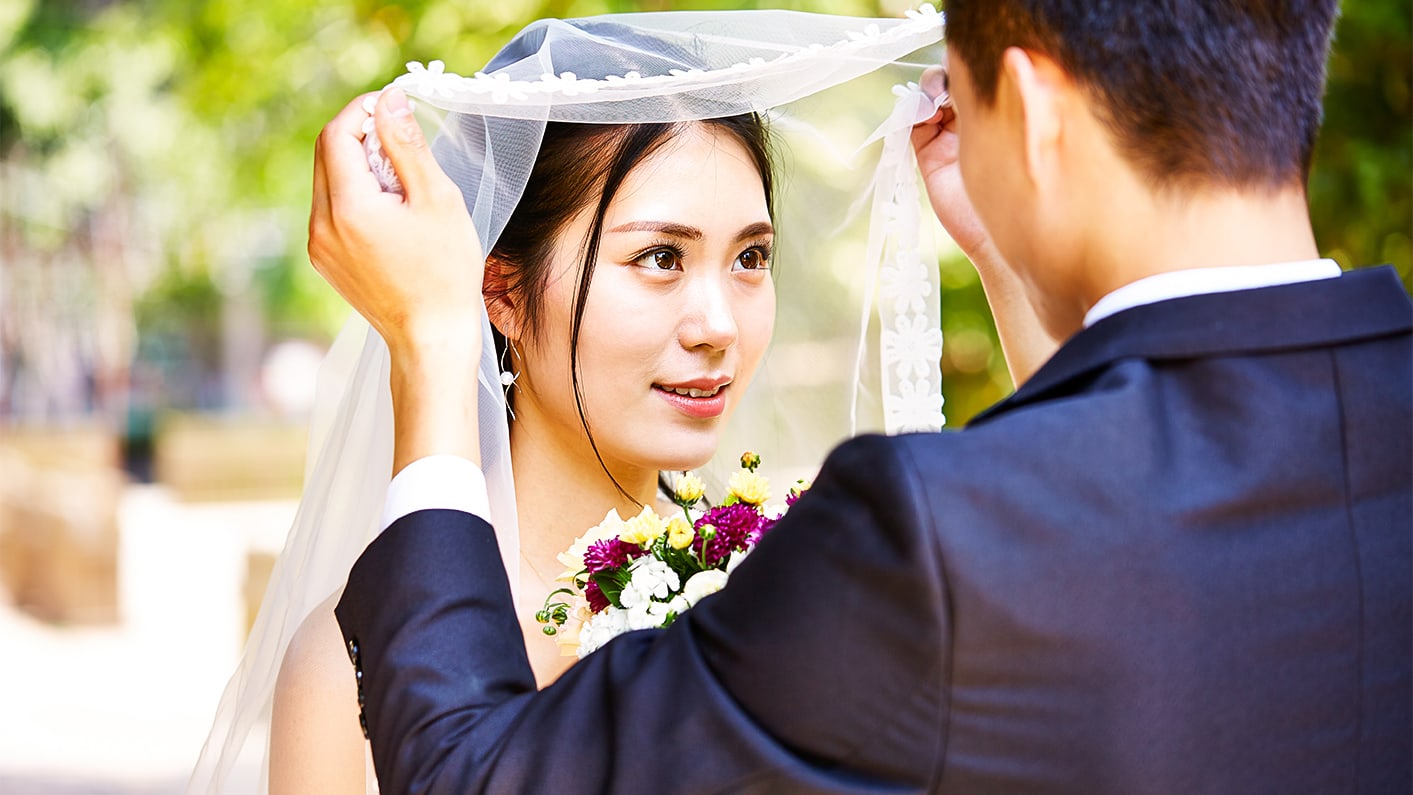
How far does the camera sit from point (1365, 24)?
14.8 ft

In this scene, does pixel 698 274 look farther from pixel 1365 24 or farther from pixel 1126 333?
pixel 1365 24

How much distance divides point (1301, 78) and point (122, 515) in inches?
455

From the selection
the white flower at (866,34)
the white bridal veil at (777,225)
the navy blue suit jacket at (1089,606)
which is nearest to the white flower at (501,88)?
the white bridal veil at (777,225)

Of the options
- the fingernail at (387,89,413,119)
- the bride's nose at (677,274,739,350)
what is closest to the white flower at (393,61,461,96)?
the fingernail at (387,89,413,119)

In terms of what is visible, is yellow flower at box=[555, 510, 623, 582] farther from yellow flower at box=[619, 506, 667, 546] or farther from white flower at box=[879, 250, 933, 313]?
white flower at box=[879, 250, 933, 313]

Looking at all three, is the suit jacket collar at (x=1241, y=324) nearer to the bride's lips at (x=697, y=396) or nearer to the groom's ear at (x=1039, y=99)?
the groom's ear at (x=1039, y=99)

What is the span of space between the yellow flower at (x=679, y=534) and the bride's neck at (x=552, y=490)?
0.68m

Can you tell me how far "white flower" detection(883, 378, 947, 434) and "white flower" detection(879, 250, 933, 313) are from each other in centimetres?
15

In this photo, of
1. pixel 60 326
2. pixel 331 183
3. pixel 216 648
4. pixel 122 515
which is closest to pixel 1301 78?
pixel 331 183

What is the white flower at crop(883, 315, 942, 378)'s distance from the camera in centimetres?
280

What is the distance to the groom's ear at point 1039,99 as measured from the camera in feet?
4.30

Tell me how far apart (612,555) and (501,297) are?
74cm

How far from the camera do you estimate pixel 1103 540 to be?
48.3 inches

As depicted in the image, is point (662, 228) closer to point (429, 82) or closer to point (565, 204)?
point (565, 204)
